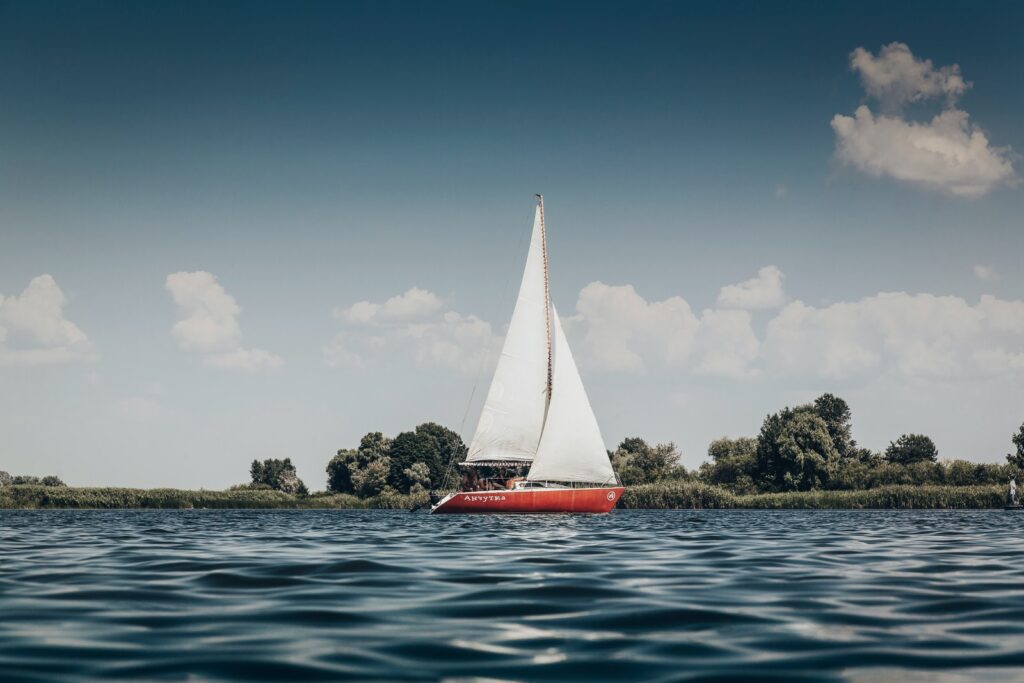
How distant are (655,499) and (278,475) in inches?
4105

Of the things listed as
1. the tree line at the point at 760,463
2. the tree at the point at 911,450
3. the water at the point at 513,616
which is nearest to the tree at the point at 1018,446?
the tree line at the point at 760,463

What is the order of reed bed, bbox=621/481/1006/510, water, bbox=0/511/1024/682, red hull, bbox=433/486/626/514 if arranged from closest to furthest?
water, bbox=0/511/1024/682 < red hull, bbox=433/486/626/514 < reed bed, bbox=621/481/1006/510

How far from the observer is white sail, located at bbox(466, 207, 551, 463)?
188 feet

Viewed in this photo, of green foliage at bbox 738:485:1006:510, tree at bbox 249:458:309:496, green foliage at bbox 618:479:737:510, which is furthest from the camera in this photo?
tree at bbox 249:458:309:496

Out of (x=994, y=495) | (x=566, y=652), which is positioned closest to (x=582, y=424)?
(x=994, y=495)

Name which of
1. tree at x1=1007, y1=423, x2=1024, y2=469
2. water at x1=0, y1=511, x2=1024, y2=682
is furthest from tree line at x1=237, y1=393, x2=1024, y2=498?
water at x1=0, y1=511, x2=1024, y2=682

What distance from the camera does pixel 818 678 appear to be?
7586mm

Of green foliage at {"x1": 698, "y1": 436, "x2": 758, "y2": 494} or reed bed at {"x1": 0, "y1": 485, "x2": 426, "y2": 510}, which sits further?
green foliage at {"x1": 698, "y1": 436, "x2": 758, "y2": 494}

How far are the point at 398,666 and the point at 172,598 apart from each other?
5889mm

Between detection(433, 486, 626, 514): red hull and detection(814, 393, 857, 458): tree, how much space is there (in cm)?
10013

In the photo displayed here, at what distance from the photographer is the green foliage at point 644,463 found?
110m

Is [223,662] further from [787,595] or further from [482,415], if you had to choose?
[482,415]

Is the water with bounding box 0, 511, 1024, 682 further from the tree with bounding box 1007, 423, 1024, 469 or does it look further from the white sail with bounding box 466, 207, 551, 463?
the tree with bounding box 1007, 423, 1024, 469

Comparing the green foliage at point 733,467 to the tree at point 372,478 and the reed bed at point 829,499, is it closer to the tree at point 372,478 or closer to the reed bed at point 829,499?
the reed bed at point 829,499
